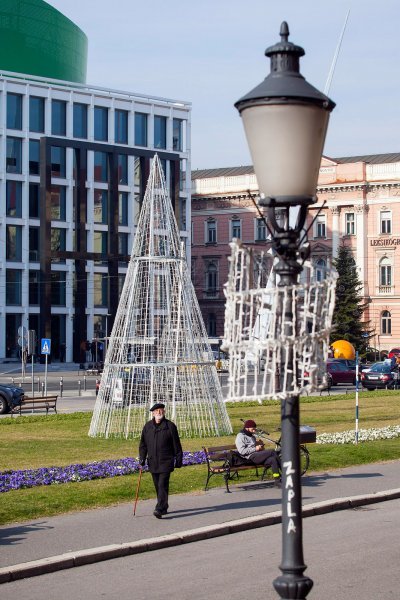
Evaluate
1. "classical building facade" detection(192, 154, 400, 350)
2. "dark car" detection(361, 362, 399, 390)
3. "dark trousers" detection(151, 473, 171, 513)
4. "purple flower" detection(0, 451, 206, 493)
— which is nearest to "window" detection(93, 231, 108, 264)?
"classical building facade" detection(192, 154, 400, 350)

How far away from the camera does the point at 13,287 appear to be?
3575 inches

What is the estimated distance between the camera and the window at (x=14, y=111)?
91.2 m

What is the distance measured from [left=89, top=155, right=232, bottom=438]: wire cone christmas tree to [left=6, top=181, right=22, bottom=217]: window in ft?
207

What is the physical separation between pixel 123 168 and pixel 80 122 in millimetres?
5387

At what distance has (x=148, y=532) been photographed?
15.6 m

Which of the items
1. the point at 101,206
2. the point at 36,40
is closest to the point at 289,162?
the point at 101,206

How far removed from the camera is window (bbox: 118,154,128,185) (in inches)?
3866

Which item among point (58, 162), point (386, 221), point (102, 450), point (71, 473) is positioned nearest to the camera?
point (71, 473)

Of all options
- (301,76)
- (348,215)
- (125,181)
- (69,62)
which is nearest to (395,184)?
(348,215)

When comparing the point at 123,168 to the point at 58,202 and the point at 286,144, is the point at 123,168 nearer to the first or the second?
the point at 58,202

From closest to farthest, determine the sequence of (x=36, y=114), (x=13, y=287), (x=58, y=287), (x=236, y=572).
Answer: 1. (x=236, y=572)
2. (x=13, y=287)
3. (x=58, y=287)
4. (x=36, y=114)

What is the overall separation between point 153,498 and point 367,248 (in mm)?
89207

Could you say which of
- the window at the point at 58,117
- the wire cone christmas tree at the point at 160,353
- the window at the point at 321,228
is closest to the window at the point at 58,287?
the window at the point at 58,117

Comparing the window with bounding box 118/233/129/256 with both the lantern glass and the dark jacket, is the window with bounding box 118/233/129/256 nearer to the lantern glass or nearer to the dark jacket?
the dark jacket
